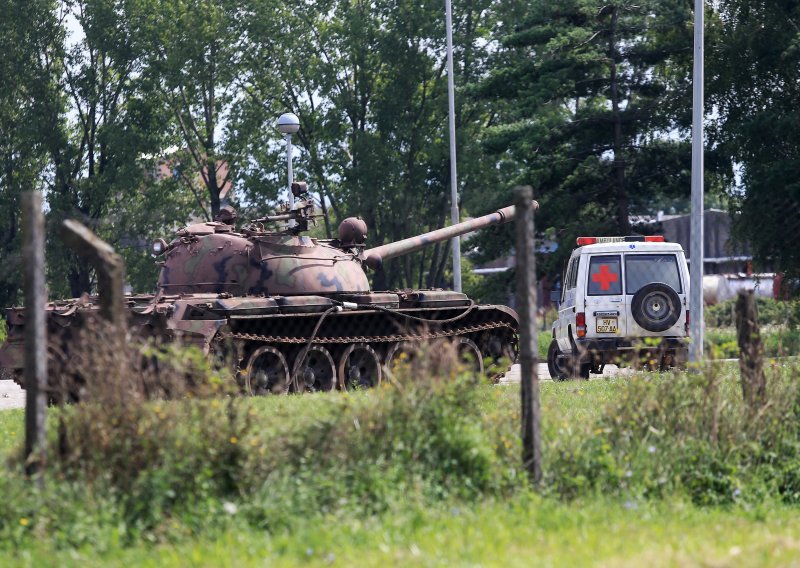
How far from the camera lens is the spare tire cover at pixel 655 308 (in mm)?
17953

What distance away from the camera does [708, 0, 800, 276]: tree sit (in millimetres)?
27719

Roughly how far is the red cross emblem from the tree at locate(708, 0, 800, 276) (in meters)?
9.73

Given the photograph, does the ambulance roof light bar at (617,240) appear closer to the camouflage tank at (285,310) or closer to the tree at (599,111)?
the camouflage tank at (285,310)

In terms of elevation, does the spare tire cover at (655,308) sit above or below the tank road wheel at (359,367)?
above

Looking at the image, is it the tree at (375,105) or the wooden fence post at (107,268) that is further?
the tree at (375,105)

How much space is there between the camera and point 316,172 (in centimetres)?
4062

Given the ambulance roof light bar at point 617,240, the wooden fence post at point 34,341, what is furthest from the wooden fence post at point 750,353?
the ambulance roof light bar at point 617,240

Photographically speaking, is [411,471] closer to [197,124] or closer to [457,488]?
[457,488]

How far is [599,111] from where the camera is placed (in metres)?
32.1

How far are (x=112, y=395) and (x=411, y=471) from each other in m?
1.92

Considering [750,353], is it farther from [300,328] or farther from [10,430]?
[300,328]

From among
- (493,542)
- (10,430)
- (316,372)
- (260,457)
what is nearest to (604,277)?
(316,372)

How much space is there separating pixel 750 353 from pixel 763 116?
19.2 metres

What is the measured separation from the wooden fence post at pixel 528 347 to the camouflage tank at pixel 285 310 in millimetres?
6662
